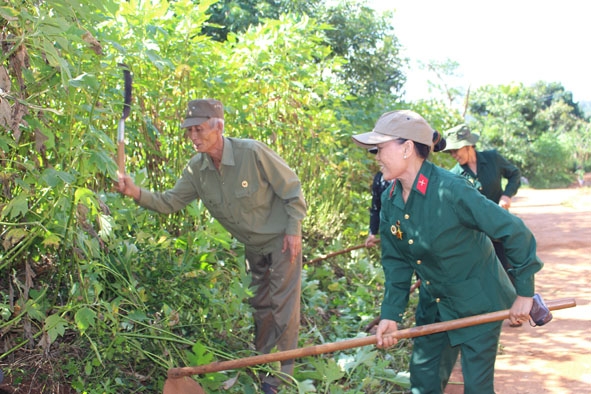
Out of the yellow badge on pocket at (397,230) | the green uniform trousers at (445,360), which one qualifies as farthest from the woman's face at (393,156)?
the green uniform trousers at (445,360)

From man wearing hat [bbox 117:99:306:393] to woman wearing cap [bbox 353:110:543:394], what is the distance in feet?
3.49

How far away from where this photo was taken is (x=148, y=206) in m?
4.28

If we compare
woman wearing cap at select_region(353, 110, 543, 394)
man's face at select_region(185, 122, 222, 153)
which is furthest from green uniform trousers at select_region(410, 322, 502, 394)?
man's face at select_region(185, 122, 222, 153)

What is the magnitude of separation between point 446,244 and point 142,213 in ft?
7.37

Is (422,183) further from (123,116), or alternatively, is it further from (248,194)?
(123,116)

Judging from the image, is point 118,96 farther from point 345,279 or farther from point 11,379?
point 345,279

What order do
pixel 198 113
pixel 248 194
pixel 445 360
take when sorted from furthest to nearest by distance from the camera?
pixel 248 194 < pixel 198 113 < pixel 445 360

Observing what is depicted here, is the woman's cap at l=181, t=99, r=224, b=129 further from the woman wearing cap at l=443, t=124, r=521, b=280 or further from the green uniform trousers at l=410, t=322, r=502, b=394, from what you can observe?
the woman wearing cap at l=443, t=124, r=521, b=280

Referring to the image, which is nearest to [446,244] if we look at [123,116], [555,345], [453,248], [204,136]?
[453,248]

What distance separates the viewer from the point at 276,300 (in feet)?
14.6

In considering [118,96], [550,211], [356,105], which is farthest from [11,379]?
[550,211]

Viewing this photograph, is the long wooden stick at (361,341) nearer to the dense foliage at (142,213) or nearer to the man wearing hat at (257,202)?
the dense foliage at (142,213)

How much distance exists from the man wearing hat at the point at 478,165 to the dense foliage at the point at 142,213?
1.43m

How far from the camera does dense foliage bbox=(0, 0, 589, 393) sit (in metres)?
3.04
